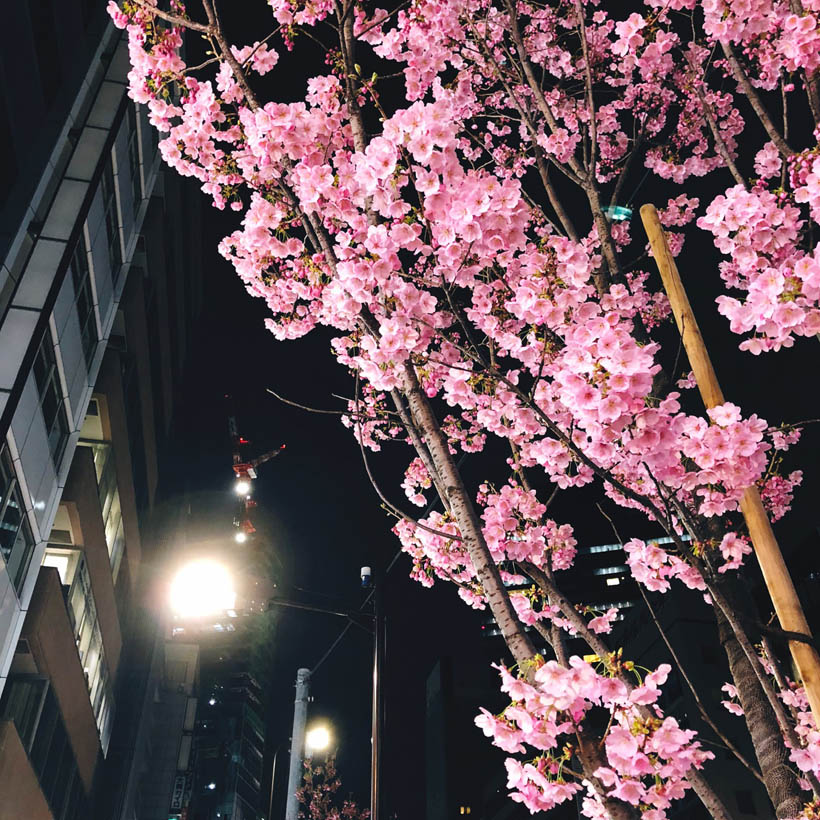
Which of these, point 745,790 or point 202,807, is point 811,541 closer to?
point 745,790

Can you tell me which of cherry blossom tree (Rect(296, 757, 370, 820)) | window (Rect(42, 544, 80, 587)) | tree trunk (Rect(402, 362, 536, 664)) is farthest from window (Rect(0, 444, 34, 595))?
cherry blossom tree (Rect(296, 757, 370, 820))

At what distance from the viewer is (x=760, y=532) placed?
3.08 meters

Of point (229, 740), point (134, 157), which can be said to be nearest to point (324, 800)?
point (134, 157)

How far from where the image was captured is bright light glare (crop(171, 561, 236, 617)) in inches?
319

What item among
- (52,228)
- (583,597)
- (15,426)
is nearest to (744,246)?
(15,426)

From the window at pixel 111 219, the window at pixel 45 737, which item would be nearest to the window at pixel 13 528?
the window at pixel 45 737

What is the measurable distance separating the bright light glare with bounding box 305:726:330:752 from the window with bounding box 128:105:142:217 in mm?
17992

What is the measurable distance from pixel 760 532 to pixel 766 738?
171cm

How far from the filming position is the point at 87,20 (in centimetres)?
1686

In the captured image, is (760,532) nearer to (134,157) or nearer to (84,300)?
(84,300)

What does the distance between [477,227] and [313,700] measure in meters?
16.1

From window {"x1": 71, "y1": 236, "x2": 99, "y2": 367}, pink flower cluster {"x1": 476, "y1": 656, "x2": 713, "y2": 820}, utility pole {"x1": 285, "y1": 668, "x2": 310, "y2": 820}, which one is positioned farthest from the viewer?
utility pole {"x1": 285, "y1": 668, "x2": 310, "y2": 820}

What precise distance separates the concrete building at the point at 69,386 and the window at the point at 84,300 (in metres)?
0.08

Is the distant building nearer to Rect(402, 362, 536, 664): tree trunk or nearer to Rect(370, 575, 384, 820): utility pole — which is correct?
Rect(370, 575, 384, 820): utility pole
